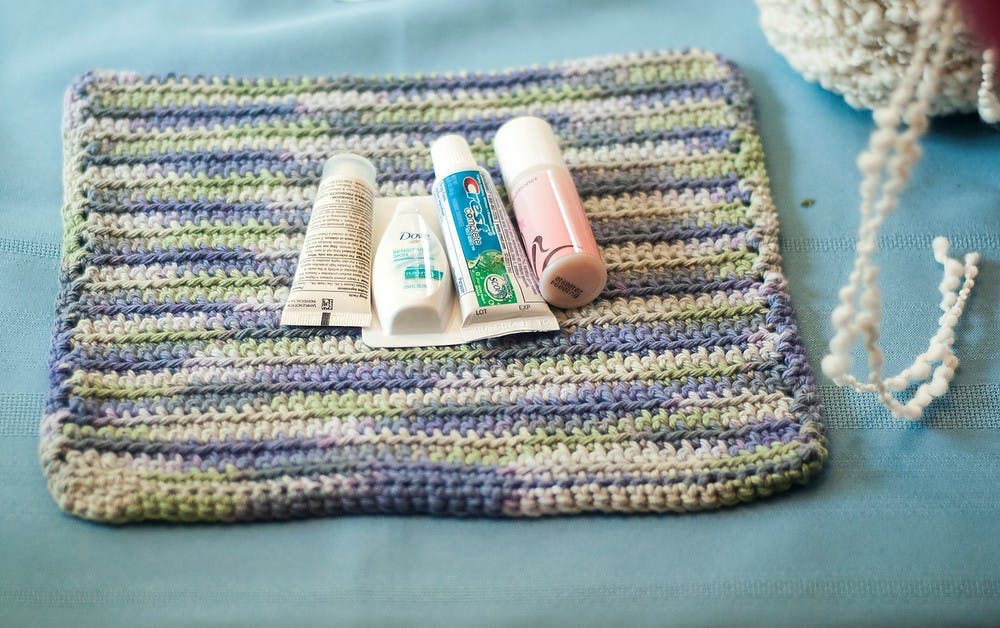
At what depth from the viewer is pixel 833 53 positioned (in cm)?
75

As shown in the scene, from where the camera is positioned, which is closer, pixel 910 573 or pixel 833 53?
pixel 910 573

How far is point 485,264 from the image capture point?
2.15 ft

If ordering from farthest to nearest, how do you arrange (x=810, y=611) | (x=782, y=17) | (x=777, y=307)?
(x=782, y=17) < (x=777, y=307) < (x=810, y=611)

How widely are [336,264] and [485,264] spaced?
4.6 inches

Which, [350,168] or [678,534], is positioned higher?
[350,168]

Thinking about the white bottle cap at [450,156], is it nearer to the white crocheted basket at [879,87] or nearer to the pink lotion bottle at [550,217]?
the pink lotion bottle at [550,217]

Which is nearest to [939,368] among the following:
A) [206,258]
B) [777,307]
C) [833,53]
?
[777,307]

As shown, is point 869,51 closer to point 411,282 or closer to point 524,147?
point 524,147

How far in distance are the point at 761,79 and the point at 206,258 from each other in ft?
1.81

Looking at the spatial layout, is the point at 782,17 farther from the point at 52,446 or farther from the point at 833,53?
the point at 52,446

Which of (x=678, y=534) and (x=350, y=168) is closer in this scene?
(x=678, y=534)

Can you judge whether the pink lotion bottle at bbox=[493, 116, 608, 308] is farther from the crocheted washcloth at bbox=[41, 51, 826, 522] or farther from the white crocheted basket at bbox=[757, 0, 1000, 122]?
the white crocheted basket at bbox=[757, 0, 1000, 122]

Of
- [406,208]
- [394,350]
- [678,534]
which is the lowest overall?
[678,534]

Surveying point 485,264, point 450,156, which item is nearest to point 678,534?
point 485,264
